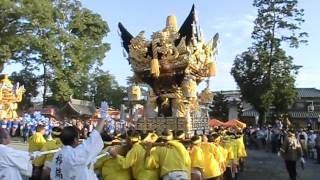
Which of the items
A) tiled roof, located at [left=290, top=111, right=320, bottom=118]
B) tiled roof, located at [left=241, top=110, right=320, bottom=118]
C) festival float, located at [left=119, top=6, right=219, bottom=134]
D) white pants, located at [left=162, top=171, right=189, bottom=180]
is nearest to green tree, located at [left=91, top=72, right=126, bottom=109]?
tiled roof, located at [left=241, top=110, right=320, bottom=118]

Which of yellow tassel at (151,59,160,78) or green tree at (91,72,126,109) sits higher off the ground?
green tree at (91,72,126,109)

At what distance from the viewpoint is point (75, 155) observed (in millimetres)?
4863

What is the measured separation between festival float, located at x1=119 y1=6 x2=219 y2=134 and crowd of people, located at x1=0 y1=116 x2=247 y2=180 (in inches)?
73.1

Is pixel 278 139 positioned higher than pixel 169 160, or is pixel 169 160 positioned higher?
pixel 278 139

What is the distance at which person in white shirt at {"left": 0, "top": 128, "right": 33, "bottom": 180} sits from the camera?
513cm

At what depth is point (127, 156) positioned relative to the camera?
24.4ft

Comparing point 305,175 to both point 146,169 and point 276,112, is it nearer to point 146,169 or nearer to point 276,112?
point 146,169

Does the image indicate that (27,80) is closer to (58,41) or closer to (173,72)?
(58,41)

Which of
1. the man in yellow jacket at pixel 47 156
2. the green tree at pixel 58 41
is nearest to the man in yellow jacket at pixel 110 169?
the man in yellow jacket at pixel 47 156

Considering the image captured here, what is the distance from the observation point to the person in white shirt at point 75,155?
4812 millimetres

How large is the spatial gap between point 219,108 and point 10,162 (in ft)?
128

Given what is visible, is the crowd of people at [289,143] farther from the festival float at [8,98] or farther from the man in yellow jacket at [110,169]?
the festival float at [8,98]

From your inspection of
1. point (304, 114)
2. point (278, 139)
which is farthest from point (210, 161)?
point (304, 114)

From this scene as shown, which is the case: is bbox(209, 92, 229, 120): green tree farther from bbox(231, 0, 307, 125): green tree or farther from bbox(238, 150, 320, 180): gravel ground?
bbox(238, 150, 320, 180): gravel ground
